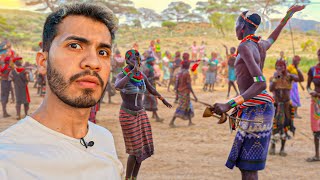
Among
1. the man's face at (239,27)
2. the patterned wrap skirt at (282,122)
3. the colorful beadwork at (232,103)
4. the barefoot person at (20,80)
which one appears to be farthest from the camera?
the barefoot person at (20,80)

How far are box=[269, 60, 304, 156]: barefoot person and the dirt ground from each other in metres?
0.36

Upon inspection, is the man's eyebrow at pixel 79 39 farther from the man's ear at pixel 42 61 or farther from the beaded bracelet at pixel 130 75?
the beaded bracelet at pixel 130 75

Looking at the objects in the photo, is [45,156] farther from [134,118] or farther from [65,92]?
[134,118]

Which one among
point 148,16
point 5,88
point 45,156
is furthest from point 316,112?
point 148,16

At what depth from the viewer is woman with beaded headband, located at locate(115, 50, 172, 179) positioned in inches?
201

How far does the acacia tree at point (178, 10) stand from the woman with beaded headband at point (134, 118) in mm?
53753

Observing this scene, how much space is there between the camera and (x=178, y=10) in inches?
2293

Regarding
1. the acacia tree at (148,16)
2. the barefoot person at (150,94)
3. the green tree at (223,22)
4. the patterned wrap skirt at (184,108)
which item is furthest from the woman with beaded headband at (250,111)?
the acacia tree at (148,16)

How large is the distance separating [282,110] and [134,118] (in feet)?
11.0

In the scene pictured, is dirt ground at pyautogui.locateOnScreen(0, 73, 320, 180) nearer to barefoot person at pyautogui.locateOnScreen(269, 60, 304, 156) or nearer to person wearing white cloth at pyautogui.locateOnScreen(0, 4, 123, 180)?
barefoot person at pyautogui.locateOnScreen(269, 60, 304, 156)

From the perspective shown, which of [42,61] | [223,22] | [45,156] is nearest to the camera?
[45,156]

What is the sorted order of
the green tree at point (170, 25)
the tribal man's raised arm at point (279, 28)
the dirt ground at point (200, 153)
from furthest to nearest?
the green tree at point (170, 25) < the dirt ground at point (200, 153) < the tribal man's raised arm at point (279, 28)

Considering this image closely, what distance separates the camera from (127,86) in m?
5.39

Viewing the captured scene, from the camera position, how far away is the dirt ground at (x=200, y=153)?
6.14 metres
